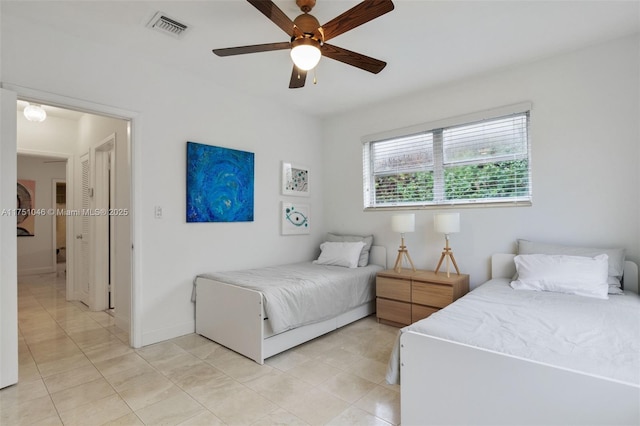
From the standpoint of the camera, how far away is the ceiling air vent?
2.29 meters

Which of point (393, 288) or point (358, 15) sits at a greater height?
point (358, 15)

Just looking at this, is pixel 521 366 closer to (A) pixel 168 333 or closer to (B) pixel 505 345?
(B) pixel 505 345

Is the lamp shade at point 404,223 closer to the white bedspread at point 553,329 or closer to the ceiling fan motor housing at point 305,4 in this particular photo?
the white bedspread at point 553,329

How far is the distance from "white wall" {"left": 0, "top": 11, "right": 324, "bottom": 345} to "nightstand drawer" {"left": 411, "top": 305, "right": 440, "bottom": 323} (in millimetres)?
1755

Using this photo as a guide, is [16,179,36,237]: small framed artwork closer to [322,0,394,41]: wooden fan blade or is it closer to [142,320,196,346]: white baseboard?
[142,320,196,346]: white baseboard

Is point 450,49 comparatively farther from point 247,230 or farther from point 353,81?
point 247,230

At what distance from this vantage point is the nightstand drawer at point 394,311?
322cm

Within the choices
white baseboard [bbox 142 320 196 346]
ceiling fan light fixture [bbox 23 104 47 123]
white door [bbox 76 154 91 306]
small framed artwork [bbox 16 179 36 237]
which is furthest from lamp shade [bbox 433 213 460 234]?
small framed artwork [bbox 16 179 36 237]

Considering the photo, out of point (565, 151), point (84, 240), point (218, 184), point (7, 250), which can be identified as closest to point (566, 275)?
point (565, 151)

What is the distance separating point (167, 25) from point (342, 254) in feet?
9.19

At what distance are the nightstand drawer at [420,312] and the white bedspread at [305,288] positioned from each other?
56cm

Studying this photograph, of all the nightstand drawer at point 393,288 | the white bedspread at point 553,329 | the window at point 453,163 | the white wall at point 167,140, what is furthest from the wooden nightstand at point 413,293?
the white wall at point 167,140

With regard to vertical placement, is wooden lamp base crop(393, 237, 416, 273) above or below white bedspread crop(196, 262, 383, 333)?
above

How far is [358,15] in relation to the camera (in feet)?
6.07
